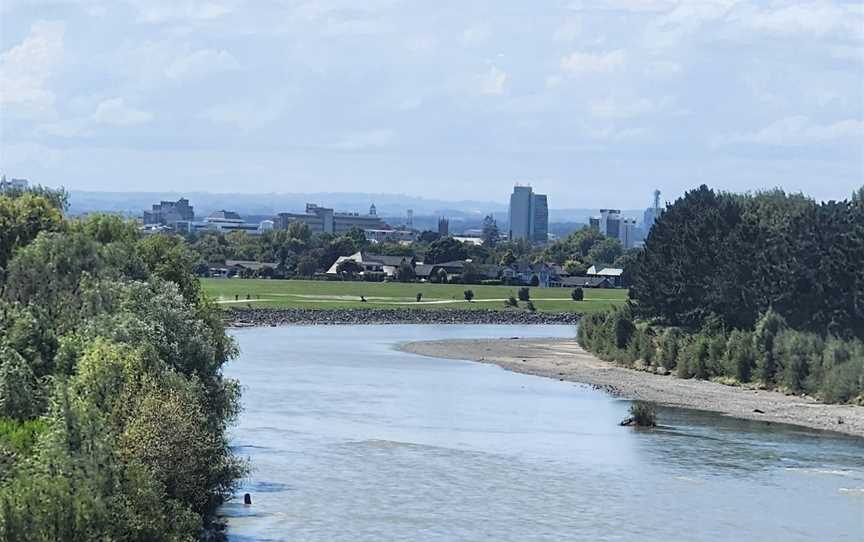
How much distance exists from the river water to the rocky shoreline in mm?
65471

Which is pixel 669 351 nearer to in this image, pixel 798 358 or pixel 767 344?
pixel 767 344

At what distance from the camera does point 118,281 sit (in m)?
57.2

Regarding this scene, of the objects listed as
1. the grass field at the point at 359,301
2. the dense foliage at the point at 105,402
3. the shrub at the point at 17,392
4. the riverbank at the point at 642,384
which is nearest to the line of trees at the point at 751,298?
the riverbank at the point at 642,384

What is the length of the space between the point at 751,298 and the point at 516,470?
4674 cm

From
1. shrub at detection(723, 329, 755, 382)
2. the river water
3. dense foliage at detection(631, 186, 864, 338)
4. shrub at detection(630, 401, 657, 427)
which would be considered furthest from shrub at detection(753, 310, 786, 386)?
shrub at detection(630, 401, 657, 427)

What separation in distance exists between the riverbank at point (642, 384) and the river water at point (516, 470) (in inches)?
112

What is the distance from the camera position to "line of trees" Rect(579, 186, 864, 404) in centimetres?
9100

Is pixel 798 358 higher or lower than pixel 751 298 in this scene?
lower

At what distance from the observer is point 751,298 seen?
102062 mm

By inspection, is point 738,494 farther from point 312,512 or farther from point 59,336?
point 59,336

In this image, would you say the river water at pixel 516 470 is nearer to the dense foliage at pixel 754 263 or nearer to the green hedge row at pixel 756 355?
the green hedge row at pixel 756 355

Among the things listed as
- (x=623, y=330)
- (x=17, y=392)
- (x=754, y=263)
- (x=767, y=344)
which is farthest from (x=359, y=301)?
(x=17, y=392)

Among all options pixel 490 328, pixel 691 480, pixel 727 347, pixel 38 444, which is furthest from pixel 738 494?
pixel 490 328

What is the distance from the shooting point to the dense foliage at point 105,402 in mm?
33625
